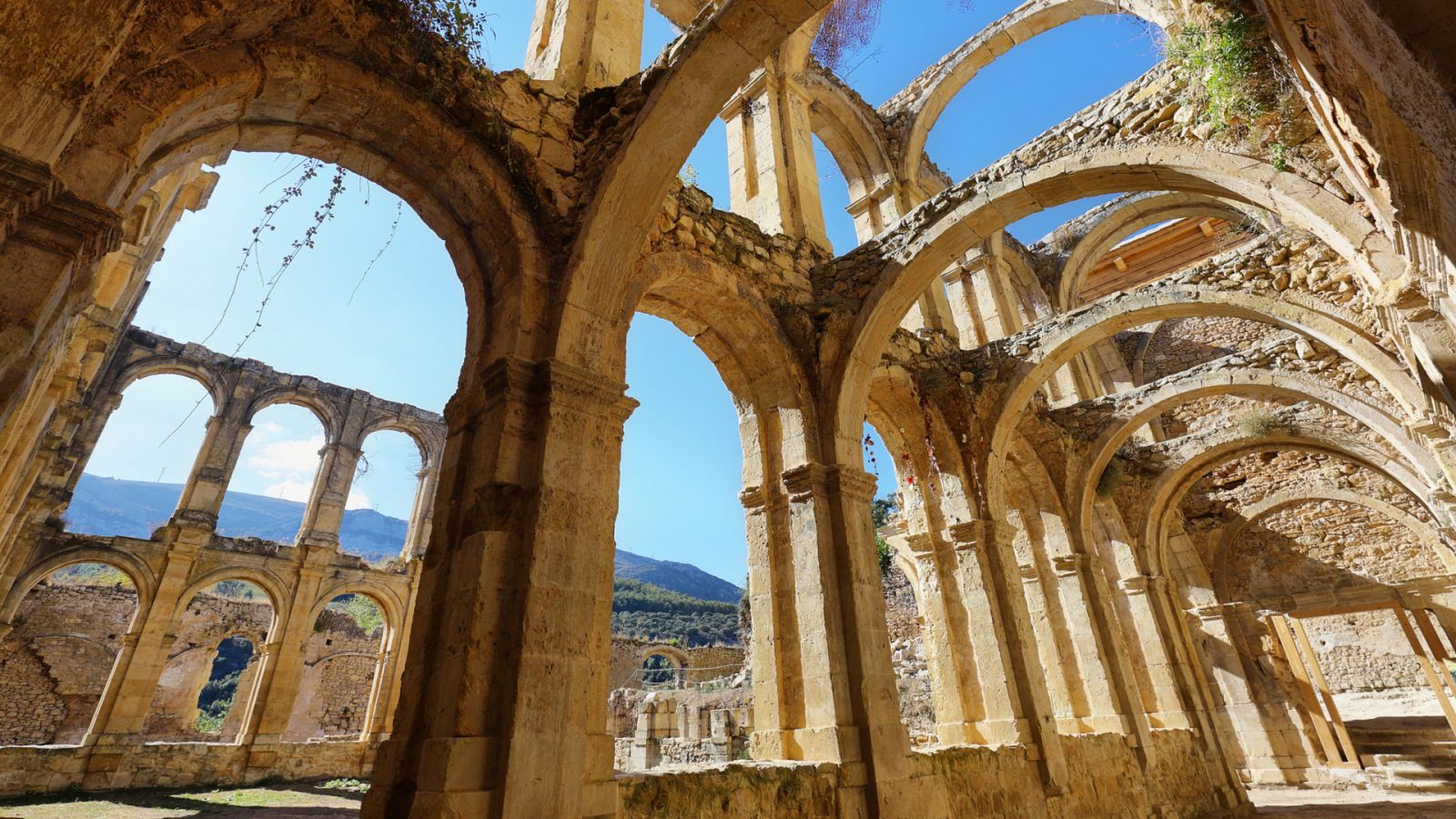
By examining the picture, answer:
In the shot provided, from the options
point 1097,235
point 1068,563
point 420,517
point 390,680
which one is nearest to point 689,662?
point 390,680

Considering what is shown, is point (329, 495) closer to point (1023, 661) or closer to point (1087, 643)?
point (1023, 661)

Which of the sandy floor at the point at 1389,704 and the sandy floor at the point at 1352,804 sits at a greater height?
the sandy floor at the point at 1389,704

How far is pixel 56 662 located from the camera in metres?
15.2

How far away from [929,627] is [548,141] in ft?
18.3

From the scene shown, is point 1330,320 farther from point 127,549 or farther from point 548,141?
point 127,549

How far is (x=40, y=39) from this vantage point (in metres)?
2.12

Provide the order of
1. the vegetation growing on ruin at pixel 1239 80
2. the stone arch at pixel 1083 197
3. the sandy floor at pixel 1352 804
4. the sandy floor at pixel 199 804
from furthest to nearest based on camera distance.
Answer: the sandy floor at pixel 199 804 < the sandy floor at pixel 1352 804 < the stone arch at pixel 1083 197 < the vegetation growing on ruin at pixel 1239 80

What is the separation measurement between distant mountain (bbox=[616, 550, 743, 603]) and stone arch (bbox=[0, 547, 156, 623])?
58.2 m

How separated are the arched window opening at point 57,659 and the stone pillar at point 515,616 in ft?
53.0

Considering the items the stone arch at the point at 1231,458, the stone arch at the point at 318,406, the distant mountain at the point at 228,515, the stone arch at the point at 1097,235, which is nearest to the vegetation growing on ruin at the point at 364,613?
the stone arch at the point at 318,406

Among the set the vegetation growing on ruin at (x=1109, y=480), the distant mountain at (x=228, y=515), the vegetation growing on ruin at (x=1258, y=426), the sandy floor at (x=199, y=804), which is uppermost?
the distant mountain at (x=228, y=515)

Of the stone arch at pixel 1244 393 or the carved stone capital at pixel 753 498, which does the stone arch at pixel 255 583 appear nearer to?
the carved stone capital at pixel 753 498

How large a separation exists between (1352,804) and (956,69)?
37.1 ft

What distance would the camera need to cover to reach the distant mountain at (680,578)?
74500 mm
